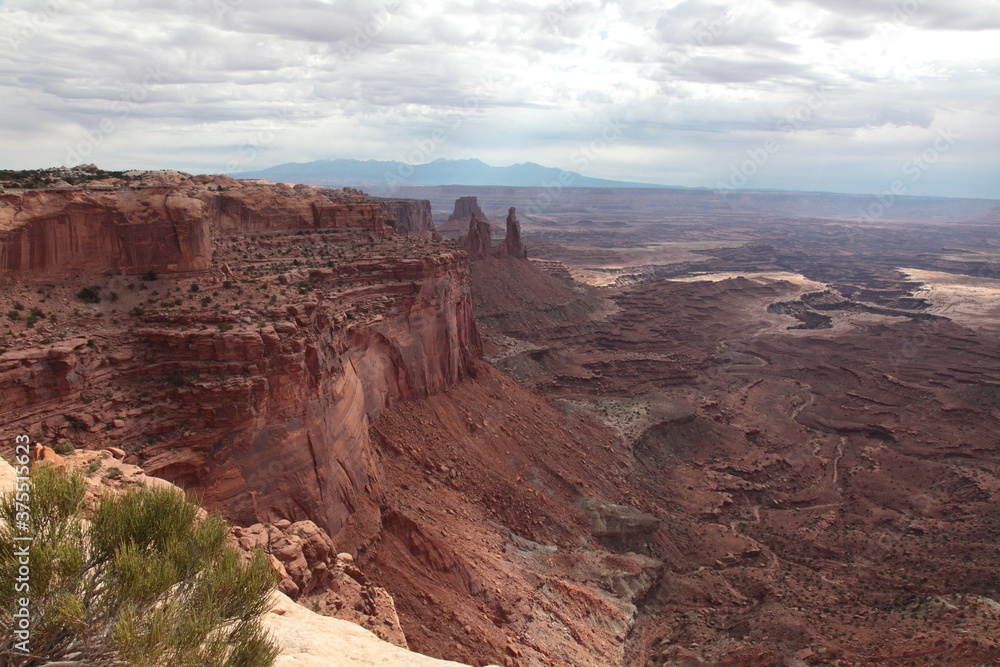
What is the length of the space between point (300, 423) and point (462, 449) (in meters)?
12.7

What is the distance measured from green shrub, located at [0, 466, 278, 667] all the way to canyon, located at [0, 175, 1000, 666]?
670cm

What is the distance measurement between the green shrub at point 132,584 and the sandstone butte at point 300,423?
3.47 m

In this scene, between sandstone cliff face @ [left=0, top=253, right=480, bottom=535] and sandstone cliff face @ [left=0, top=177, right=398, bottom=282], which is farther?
sandstone cliff face @ [left=0, top=177, right=398, bottom=282]

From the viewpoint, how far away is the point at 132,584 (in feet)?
25.6

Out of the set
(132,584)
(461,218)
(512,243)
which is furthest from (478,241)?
(461,218)

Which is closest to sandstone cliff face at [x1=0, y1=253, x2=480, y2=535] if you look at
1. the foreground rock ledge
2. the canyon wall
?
the canyon wall

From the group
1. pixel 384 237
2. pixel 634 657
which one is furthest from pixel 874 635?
pixel 384 237

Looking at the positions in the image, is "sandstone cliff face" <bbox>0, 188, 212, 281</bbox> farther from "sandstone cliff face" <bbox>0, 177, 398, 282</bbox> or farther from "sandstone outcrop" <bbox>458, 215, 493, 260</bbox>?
"sandstone outcrop" <bbox>458, 215, 493, 260</bbox>

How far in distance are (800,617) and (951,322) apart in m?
77.7

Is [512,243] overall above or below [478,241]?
below

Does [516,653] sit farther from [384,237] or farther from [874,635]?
[384,237]

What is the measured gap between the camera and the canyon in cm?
1816

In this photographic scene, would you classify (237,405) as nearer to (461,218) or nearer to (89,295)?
(89,295)

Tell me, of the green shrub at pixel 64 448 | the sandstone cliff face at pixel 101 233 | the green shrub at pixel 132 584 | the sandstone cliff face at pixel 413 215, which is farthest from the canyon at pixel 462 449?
the sandstone cliff face at pixel 413 215
